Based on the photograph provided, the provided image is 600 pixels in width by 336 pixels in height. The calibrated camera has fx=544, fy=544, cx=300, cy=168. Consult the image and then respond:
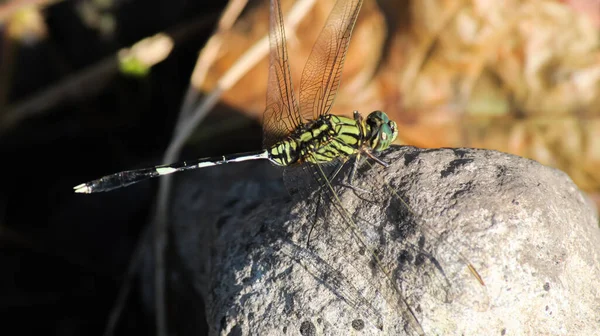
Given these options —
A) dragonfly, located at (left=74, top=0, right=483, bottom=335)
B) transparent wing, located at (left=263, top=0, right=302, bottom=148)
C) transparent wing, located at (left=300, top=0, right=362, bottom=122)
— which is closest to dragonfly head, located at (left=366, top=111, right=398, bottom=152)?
dragonfly, located at (left=74, top=0, right=483, bottom=335)

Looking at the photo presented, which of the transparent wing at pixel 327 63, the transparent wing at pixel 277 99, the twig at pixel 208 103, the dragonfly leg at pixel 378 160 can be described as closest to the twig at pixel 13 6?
the twig at pixel 208 103

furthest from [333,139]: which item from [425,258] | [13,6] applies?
[13,6]

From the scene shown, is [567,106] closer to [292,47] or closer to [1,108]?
[292,47]

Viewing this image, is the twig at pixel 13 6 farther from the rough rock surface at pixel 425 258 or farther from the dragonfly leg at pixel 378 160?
the dragonfly leg at pixel 378 160

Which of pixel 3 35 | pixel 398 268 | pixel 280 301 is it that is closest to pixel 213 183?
pixel 280 301

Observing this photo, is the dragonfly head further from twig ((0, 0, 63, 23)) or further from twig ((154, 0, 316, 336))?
twig ((0, 0, 63, 23))

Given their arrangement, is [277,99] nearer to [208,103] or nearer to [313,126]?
[313,126]
